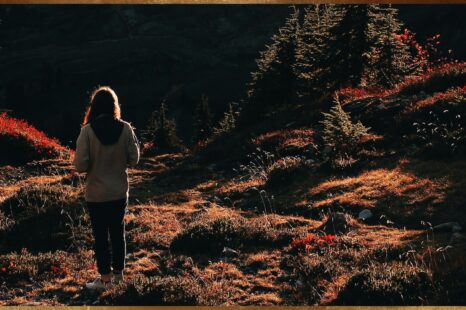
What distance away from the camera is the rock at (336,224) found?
33.0 feet

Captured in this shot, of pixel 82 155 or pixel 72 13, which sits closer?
pixel 82 155

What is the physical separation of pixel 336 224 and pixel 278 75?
20646mm

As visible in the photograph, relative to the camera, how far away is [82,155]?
726cm

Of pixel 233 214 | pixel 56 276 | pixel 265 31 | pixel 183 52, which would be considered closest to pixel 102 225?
pixel 56 276

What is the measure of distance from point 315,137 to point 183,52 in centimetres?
14580

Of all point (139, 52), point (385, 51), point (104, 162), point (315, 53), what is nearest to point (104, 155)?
point (104, 162)

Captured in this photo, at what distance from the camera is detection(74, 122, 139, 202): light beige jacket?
7.25 meters

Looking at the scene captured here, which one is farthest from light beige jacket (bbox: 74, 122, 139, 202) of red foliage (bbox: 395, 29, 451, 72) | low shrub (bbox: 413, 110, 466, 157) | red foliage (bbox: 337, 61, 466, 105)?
red foliage (bbox: 395, 29, 451, 72)

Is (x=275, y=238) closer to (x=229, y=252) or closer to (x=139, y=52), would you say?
(x=229, y=252)

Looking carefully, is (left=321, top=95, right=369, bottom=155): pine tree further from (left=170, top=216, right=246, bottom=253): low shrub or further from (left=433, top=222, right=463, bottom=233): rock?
(left=170, top=216, right=246, bottom=253): low shrub

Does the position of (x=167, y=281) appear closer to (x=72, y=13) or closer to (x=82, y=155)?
(x=82, y=155)

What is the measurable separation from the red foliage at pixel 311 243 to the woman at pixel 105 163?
3194 mm

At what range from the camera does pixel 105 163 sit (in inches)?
290

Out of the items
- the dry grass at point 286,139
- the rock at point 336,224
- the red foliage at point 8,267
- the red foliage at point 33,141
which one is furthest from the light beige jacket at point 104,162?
the red foliage at point 33,141
